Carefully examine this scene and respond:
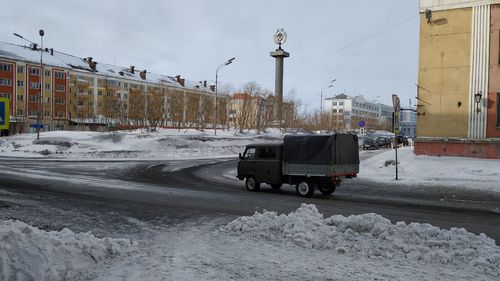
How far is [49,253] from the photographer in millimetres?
5867

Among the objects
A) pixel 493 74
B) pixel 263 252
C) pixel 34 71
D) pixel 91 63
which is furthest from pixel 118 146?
pixel 91 63

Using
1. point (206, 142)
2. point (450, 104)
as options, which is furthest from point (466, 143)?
point (206, 142)

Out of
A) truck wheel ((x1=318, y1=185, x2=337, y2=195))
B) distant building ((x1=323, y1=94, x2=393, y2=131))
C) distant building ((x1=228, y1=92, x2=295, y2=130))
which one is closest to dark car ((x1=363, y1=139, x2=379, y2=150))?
distant building ((x1=228, y1=92, x2=295, y2=130))

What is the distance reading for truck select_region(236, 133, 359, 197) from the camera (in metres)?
15.6

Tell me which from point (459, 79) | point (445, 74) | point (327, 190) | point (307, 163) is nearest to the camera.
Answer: point (307, 163)

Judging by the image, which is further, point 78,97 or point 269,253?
point 78,97

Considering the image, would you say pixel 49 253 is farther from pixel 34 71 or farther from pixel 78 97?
pixel 78 97

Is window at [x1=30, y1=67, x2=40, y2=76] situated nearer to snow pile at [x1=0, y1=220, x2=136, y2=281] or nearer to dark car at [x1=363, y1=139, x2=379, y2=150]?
dark car at [x1=363, y1=139, x2=379, y2=150]

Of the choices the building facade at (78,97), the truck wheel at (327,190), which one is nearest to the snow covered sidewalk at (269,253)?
the truck wheel at (327,190)

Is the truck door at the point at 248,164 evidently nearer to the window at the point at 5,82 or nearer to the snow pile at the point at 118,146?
the snow pile at the point at 118,146

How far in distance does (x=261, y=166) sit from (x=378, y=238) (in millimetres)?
9856

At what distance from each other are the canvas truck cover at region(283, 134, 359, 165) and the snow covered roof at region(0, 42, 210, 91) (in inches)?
3392

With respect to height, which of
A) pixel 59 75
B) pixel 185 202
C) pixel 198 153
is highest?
pixel 59 75

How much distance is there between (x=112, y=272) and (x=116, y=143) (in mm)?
38915
